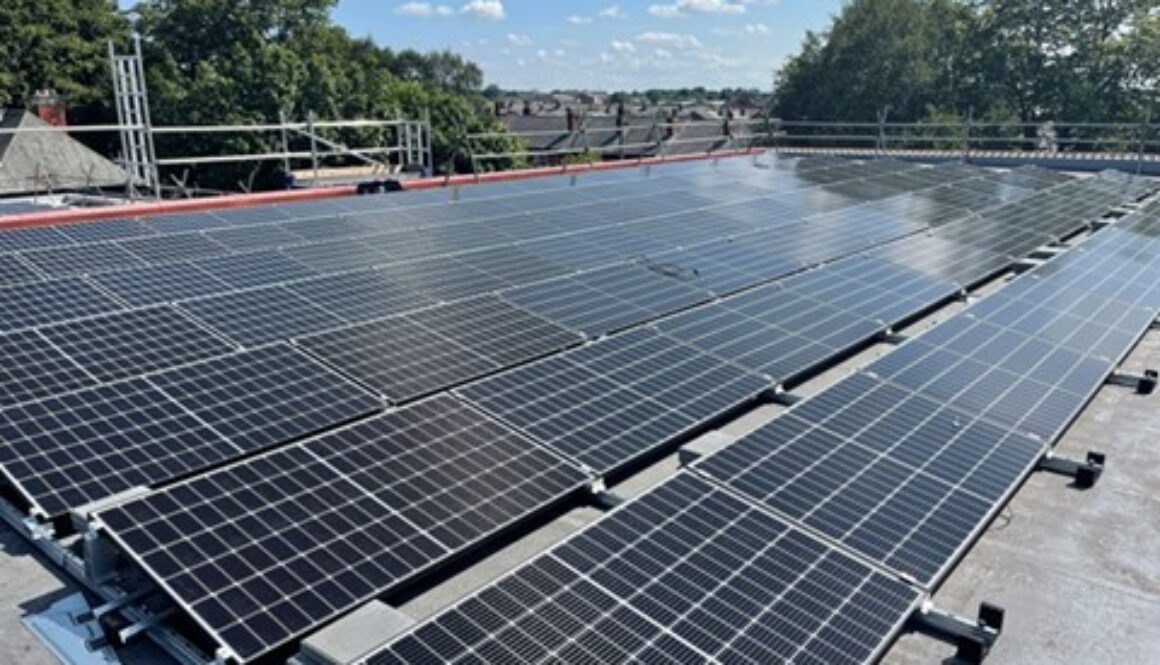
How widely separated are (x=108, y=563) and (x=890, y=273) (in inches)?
572

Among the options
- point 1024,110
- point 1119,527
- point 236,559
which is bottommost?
point 1119,527

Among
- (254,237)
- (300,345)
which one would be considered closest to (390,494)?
(300,345)

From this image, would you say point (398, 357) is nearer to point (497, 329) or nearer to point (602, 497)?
point (497, 329)

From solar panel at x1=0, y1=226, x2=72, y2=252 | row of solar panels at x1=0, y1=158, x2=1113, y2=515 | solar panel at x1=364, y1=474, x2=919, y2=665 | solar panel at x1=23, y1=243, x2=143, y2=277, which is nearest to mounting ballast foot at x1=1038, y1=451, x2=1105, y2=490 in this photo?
row of solar panels at x1=0, y1=158, x2=1113, y2=515

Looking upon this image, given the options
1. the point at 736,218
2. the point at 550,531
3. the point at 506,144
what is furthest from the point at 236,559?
the point at 506,144

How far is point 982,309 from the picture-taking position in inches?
564

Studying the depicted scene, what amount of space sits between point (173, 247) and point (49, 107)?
4984 centimetres

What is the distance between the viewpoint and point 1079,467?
9195mm

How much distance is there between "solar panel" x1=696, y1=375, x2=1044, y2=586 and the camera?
7293mm

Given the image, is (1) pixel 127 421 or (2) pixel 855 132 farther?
(2) pixel 855 132

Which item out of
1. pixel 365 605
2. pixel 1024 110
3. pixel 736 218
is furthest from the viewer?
pixel 1024 110

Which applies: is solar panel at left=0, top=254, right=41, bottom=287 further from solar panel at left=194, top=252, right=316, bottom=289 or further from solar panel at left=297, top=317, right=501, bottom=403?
solar panel at left=297, top=317, right=501, bottom=403

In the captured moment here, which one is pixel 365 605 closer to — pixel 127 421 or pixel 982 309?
pixel 127 421

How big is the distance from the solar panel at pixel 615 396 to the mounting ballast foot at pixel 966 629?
318 cm
